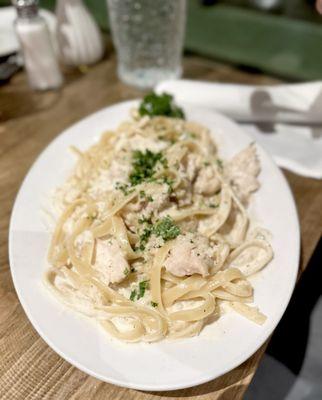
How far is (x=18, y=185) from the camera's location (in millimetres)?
2029

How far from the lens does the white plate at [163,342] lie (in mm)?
1109

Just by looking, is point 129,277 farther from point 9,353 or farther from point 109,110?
point 109,110

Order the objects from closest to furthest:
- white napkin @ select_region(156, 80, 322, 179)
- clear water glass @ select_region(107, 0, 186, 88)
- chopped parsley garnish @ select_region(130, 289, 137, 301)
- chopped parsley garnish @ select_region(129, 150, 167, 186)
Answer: chopped parsley garnish @ select_region(130, 289, 137, 301) → chopped parsley garnish @ select_region(129, 150, 167, 186) → white napkin @ select_region(156, 80, 322, 179) → clear water glass @ select_region(107, 0, 186, 88)

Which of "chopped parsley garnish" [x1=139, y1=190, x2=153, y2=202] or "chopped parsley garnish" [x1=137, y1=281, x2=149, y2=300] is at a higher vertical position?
"chopped parsley garnish" [x1=139, y1=190, x2=153, y2=202]

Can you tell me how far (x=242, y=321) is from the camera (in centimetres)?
123

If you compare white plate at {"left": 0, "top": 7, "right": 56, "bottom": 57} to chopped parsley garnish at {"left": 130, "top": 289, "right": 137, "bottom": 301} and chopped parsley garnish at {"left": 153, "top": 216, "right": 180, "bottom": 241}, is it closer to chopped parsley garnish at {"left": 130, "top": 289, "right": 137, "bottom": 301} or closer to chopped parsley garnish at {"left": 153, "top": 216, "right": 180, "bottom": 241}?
chopped parsley garnish at {"left": 153, "top": 216, "right": 180, "bottom": 241}

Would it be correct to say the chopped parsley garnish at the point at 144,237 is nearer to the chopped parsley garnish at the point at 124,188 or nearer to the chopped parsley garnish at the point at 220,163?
the chopped parsley garnish at the point at 124,188

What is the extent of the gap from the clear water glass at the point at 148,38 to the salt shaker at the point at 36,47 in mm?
466

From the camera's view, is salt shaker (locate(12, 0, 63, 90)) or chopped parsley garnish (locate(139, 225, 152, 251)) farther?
salt shaker (locate(12, 0, 63, 90))

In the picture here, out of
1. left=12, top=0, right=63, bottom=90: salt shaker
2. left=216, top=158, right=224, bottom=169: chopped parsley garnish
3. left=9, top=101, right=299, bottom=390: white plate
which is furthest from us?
left=12, top=0, right=63, bottom=90: salt shaker

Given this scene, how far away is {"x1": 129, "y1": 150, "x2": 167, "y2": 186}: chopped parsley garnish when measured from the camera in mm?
1690

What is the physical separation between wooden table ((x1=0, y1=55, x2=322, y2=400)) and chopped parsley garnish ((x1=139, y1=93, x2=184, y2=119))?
22.7 inches

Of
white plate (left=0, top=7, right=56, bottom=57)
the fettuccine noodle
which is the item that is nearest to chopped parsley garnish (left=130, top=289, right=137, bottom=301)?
the fettuccine noodle

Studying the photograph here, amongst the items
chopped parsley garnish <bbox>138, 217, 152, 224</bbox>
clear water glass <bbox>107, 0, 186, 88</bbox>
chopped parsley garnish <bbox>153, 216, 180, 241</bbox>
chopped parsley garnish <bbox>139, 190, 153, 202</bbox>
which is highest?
clear water glass <bbox>107, 0, 186, 88</bbox>
